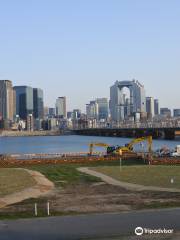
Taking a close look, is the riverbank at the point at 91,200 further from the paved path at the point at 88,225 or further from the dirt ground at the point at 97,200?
the paved path at the point at 88,225

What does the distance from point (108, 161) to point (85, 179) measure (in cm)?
3145

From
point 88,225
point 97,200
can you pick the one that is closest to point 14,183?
point 97,200

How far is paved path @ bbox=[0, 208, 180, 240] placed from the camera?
1936 cm

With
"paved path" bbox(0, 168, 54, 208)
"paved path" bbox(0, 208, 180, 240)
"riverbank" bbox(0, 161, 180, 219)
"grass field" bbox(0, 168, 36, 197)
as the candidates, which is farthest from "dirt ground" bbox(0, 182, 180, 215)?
"grass field" bbox(0, 168, 36, 197)

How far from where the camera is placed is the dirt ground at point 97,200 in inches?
1058

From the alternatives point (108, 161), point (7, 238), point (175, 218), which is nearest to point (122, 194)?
point (175, 218)

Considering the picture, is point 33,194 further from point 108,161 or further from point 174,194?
point 108,161

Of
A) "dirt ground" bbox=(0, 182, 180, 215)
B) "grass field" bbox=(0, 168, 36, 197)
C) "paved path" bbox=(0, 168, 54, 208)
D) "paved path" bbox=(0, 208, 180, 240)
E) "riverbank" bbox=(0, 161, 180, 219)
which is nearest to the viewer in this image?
"paved path" bbox=(0, 208, 180, 240)

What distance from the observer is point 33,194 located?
3428cm

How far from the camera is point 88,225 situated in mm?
21281

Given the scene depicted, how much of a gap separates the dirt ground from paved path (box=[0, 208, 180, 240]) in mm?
2601

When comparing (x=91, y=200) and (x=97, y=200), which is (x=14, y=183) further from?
(x=97, y=200)

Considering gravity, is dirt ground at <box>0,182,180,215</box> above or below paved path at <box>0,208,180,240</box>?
below

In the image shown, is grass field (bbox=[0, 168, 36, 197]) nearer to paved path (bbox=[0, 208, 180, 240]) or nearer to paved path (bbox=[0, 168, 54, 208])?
paved path (bbox=[0, 168, 54, 208])
